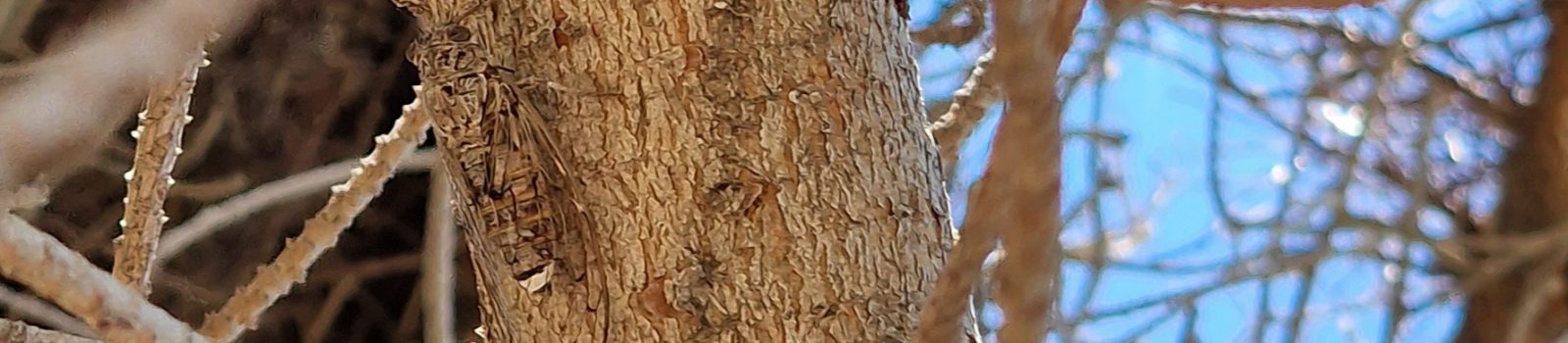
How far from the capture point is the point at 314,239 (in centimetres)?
Result: 40

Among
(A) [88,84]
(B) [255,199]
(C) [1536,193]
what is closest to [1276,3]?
(A) [88,84]

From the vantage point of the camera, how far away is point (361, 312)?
0.67 meters

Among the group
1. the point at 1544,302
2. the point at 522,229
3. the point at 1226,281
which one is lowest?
the point at 1544,302

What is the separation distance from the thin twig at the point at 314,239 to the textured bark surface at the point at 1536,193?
29.3 inches

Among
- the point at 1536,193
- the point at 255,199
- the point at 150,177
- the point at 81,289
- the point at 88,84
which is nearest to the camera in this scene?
the point at 88,84

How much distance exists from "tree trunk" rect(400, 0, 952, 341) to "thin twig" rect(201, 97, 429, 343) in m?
0.08

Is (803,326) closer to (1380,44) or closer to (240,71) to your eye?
(240,71)

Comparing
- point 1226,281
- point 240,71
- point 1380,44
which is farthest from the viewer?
point 1380,44

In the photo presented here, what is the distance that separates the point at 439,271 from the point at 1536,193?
2.42 feet

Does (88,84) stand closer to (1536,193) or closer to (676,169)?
(676,169)

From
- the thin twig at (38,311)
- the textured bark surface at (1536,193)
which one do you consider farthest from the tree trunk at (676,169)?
the textured bark surface at (1536,193)

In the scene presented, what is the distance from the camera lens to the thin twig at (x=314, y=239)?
1.28 feet

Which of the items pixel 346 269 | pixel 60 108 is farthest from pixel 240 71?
pixel 60 108

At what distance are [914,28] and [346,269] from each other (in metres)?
0.30
